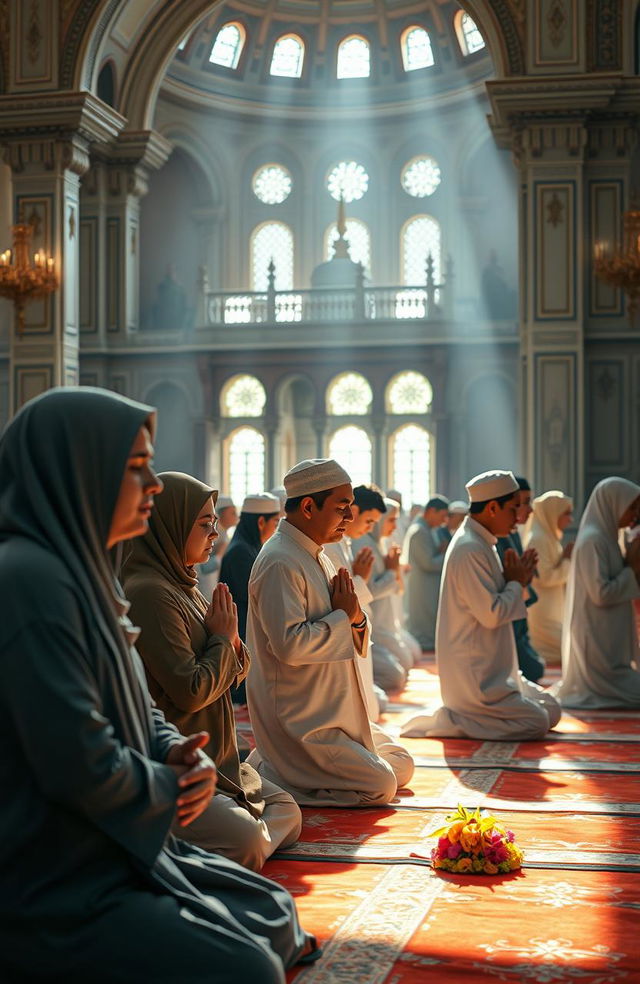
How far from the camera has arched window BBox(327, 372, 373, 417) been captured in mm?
16906

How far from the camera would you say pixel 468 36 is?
745 inches

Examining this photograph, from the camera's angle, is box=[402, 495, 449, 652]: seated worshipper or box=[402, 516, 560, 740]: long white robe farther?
box=[402, 495, 449, 652]: seated worshipper

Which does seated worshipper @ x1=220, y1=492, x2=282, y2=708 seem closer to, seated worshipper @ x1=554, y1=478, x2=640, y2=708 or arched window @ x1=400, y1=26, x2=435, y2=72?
seated worshipper @ x1=554, y1=478, x2=640, y2=708

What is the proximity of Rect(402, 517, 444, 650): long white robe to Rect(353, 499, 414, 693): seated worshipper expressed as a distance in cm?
118

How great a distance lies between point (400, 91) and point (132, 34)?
6.19 meters

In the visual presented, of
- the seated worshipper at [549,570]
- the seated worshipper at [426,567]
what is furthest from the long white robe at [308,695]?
the seated worshipper at [426,567]

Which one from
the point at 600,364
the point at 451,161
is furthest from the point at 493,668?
the point at 451,161

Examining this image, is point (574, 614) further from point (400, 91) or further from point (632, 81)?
point (400, 91)

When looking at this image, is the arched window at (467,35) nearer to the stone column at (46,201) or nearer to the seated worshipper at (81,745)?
the stone column at (46,201)

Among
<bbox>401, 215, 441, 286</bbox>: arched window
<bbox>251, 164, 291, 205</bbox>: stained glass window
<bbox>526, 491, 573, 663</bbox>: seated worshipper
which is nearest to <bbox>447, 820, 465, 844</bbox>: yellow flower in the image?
<bbox>526, 491, 573, 663</bbox>: seated worshipper

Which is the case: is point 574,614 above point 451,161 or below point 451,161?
below

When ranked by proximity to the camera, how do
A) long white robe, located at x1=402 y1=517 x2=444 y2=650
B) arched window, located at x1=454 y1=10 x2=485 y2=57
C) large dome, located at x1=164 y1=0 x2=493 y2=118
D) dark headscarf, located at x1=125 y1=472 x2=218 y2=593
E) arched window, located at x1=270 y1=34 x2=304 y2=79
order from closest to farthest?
1. dark headscarf, located at x1=125 y1=472 x2=218 y2=593
2. long white robe, located at x1=402 y1=517 x2=444 y2=650
3. arched window, located at x1=454 y1=10 x2=485 y2=57
4. large dome, located at x1=164 y1=0 x2=493 y2=118
5. arched window, located at x1=270 y1=34 x2=304 y2=79

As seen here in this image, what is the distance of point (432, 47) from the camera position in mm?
19438

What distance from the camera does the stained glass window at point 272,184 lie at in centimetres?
2075
